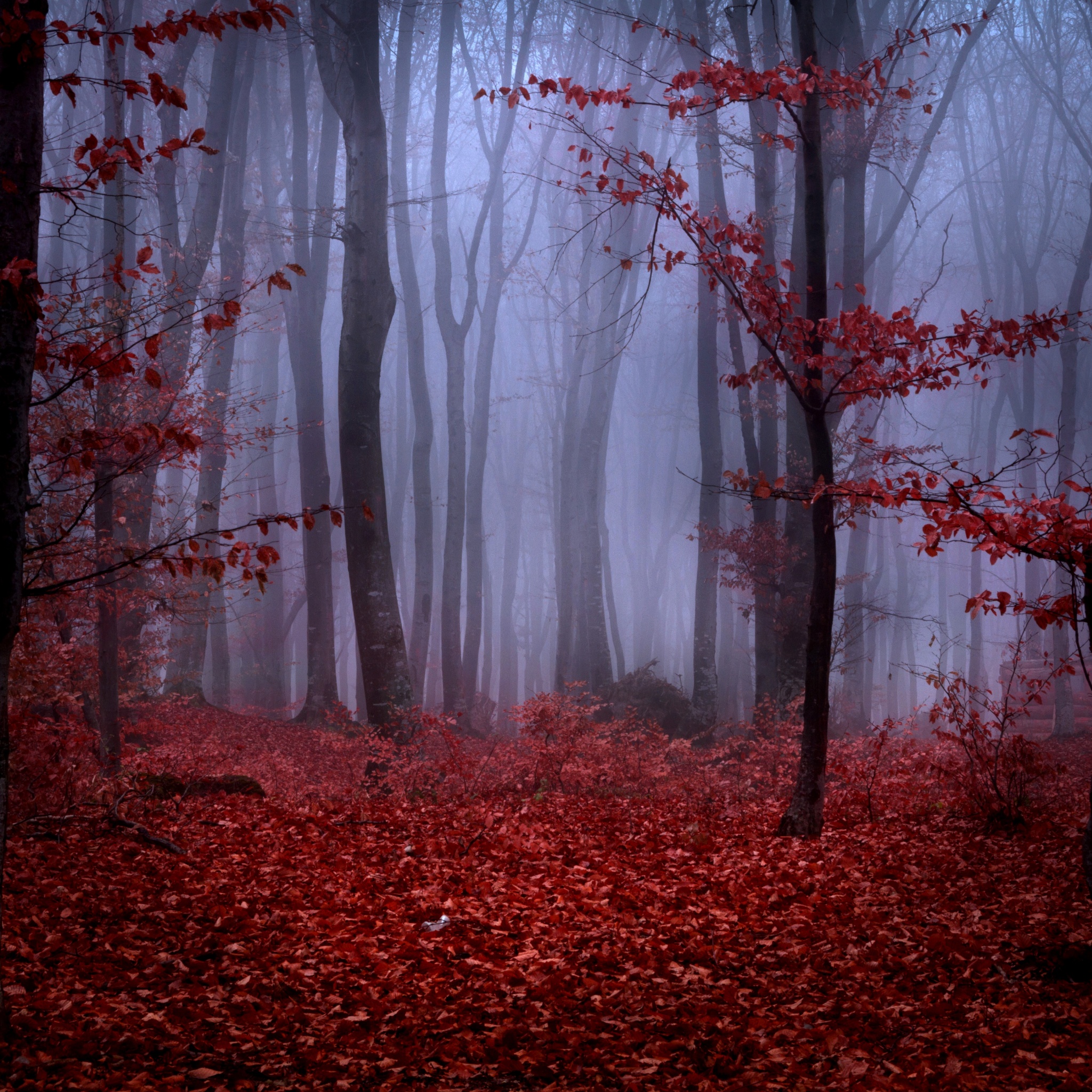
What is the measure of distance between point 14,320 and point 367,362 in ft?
23.3

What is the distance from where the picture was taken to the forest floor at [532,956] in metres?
3.20

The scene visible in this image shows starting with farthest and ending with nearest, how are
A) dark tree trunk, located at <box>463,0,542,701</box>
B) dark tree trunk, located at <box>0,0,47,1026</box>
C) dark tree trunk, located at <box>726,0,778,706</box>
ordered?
dark tree trunk, located at <box>463,0,542,701</box>
dark tree trunk, located at <box>726,0,778,706</box>
dark tree trunk, located at <box>0,0,47,1026</box>

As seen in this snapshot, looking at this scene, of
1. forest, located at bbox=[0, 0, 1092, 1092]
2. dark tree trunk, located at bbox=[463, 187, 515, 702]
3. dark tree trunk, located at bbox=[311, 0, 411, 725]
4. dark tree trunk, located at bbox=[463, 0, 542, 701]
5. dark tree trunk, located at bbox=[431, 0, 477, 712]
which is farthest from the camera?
dark tree trunk, located at bbox=[463, 187, 515, 702]

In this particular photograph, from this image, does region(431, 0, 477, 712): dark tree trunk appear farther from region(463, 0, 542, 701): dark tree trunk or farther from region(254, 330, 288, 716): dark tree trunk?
region(254, 330, 288, 716): dark tree trunk

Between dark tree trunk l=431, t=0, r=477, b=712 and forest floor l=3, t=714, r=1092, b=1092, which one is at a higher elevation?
dark tree trunk l=431, t=0, r=477, b=712

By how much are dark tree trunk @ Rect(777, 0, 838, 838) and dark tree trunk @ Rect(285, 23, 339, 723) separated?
10.4 metres

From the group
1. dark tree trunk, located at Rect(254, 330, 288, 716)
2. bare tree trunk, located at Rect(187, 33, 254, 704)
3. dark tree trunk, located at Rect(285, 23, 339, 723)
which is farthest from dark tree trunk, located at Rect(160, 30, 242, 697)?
dark tree trunk, located at Rect(254, 330, 288, 716)

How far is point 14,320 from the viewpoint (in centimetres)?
319

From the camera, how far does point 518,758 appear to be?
9062 mm

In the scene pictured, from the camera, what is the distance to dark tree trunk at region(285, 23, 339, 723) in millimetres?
16234

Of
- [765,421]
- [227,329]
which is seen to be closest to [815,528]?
[765,421]

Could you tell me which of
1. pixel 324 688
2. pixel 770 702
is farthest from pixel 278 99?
pixel 770 702

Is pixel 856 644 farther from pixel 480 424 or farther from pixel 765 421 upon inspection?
pixel 480 424

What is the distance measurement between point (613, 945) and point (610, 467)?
4407cm
